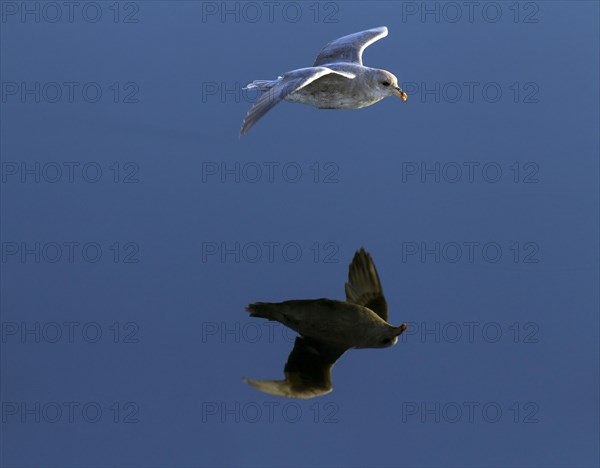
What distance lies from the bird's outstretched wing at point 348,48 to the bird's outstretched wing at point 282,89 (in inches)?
35.2

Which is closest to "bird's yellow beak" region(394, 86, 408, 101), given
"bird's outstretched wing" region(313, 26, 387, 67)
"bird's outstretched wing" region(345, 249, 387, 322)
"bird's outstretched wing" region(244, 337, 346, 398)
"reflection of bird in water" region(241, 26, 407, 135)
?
"reflection of bird in water" region(241, 26, 407, 135)

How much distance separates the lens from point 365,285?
5.61 metres

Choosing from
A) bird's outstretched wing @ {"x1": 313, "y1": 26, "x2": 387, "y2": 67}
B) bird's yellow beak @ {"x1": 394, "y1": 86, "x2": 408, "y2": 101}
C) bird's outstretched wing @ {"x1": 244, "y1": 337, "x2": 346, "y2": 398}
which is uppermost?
bird's outstretched wing @ {"x1": 313, "y1": 26, "x2": 387, "y2": 67}

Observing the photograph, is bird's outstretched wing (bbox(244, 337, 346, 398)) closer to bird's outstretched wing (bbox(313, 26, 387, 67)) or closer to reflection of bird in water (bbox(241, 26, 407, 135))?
reflection of bird in water (bbox(241, 26, 407, 135))

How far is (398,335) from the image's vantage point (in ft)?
17.2

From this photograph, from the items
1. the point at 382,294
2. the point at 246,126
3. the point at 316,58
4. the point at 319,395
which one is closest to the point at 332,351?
the point at 319,395

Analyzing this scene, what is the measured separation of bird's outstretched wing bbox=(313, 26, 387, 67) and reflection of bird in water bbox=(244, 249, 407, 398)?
1869mm

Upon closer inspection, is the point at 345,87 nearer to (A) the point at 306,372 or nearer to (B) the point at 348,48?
(B) the point at 348,48

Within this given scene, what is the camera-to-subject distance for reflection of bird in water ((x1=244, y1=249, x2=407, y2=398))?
4930 millimetres

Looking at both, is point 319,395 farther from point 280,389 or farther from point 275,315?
point 275,315

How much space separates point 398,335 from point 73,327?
1970mm

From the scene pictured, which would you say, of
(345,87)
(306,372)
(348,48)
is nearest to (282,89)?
(345,87)

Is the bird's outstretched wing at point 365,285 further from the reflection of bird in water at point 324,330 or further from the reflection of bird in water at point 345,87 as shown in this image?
the reflection of bird in water at point 345,87

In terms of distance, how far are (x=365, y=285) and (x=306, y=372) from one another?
0.85 metres
